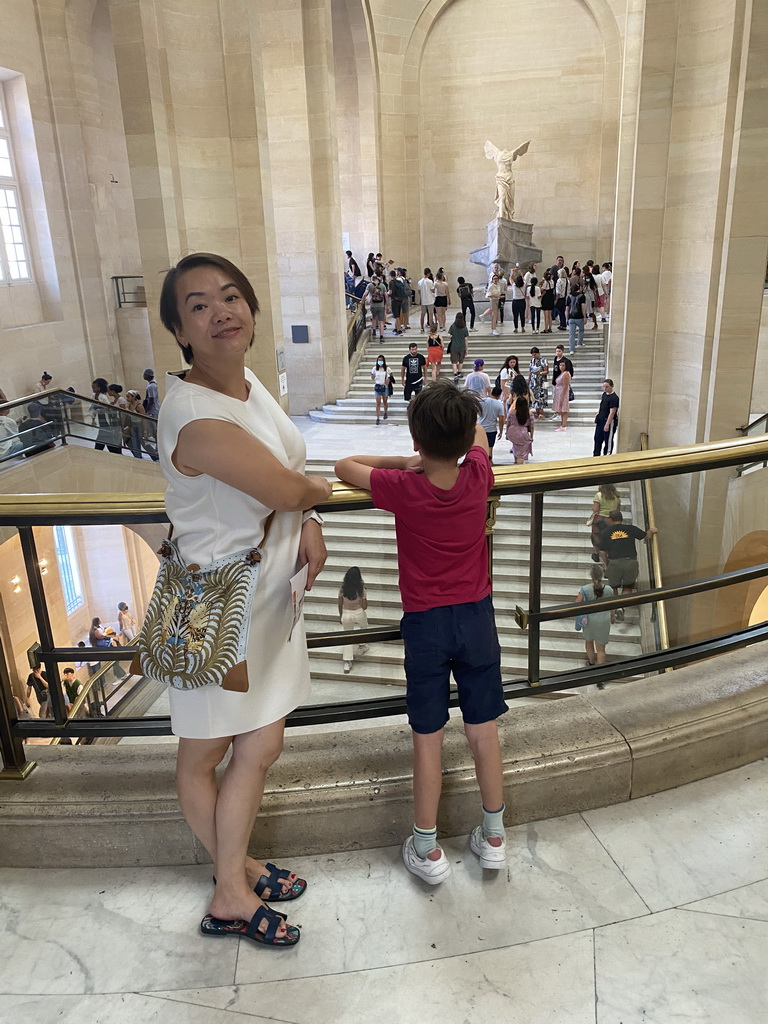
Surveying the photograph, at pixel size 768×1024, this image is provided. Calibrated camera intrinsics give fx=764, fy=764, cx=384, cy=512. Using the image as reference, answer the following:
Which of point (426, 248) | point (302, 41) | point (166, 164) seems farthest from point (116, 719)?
point (426, 248)

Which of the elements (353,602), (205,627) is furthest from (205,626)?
(353,602)

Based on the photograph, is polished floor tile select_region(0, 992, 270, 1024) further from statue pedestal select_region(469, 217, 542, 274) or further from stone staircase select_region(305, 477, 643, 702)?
statue pedestal select_region(469, 217, 542, 274)

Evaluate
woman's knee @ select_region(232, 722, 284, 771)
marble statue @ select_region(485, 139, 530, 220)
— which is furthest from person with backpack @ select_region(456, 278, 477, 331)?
woman's knee @ select_region(232, 722, 284, 771)

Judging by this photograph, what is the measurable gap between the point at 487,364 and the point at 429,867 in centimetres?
1847

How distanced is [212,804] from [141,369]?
19019mm

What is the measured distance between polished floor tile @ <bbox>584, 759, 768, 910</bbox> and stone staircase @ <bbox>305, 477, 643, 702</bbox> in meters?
0.55

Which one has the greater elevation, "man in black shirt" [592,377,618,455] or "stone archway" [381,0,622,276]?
"stone archway" [381,0,622,276]

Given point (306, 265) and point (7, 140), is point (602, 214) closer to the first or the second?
point (306, 265)

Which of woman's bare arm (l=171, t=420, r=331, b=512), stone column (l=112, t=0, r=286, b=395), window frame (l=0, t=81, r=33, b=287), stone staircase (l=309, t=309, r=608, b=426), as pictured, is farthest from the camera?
stone staircase (l=309, t=309, r=608, b=426)

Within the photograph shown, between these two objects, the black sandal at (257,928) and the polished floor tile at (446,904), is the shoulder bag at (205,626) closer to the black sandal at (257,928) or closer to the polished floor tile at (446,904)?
the black sandal at (257,928)

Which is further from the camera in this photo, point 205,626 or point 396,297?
point 396,297

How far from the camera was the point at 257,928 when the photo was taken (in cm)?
200

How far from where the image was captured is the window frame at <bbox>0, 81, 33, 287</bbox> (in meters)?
16.5

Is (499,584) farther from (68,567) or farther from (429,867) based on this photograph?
(68,567)
